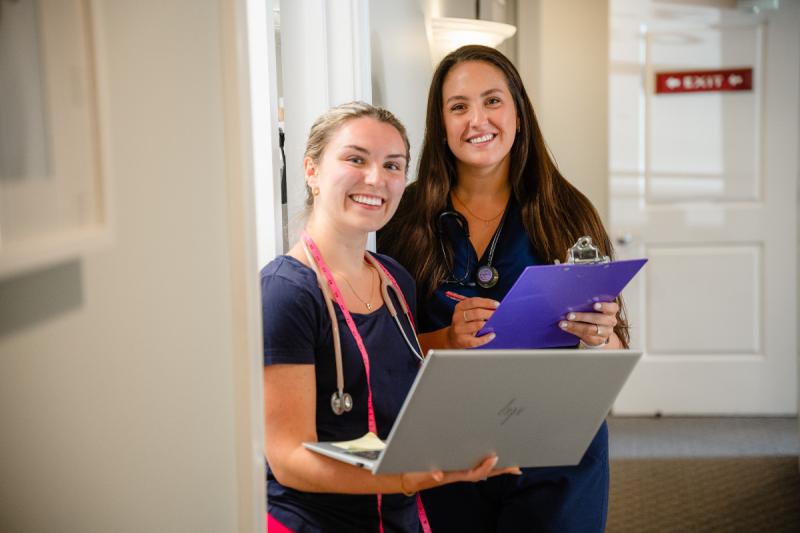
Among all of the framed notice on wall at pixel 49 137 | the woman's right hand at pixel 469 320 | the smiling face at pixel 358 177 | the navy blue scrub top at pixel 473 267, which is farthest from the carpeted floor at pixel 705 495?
the framed notice on wall at pixel 49 137

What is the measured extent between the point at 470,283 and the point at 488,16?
288 centimetres

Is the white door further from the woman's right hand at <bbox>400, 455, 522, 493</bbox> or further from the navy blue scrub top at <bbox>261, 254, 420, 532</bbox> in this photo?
the woman's right hand at <bbox>400, 455, 522, 493</bbox>

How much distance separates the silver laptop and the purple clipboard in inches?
10.6

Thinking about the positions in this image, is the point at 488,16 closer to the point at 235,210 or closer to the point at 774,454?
the point at 774,454

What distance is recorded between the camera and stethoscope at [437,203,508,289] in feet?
6.54

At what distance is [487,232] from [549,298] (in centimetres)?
46

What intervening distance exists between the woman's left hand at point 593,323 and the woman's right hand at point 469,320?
0.51 ft

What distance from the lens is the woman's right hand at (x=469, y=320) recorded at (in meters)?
1.80

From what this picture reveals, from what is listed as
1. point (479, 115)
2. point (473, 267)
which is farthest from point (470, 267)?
point (479, 115)

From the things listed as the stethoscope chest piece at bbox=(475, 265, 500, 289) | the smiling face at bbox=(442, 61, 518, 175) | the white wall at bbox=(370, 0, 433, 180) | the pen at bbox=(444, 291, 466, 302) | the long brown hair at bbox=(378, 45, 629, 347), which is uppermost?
the white wall at bbox=(370, 0, 433, 180)

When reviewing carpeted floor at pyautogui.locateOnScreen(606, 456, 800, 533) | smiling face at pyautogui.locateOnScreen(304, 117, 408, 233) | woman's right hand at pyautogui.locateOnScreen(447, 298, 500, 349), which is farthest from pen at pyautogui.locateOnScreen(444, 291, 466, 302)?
carpeted floor at pyautogui.locateOnScreen(606, 456, 800, 533)

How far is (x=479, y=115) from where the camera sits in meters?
2.02

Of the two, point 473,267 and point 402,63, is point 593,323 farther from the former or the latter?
point 402,63

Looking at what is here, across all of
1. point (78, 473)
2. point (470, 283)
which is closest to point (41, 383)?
point (78, 473)
